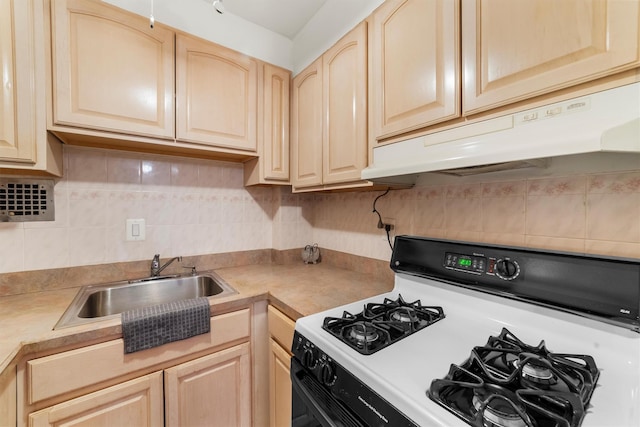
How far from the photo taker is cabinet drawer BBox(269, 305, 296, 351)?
3.68 feet

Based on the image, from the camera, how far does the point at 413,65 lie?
99 centimetres

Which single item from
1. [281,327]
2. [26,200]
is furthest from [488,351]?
[26,200]

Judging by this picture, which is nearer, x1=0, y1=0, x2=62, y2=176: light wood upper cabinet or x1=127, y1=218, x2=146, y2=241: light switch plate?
x1=0, y1=0, x2=62, y2=176: light wood upper cabinet

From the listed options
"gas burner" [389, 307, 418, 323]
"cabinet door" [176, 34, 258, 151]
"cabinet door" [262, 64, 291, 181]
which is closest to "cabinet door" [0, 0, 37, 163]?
"cabinet door" [176, 34, 258, 151]

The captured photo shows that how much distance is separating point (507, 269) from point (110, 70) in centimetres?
181

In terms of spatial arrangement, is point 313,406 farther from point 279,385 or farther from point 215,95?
point 215,95

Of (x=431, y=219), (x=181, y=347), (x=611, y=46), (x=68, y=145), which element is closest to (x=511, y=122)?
(x=611, y=46)

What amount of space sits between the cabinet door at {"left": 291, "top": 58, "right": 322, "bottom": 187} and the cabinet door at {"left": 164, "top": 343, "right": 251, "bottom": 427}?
968 mm

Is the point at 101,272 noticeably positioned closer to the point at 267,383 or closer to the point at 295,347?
the point at 267,383

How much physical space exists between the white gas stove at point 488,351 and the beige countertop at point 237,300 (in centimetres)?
25

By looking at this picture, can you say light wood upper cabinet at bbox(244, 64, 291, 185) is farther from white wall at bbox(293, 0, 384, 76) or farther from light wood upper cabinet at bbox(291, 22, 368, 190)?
white wall at bbox(293, 0, 384, 76)

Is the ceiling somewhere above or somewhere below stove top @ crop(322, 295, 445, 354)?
above

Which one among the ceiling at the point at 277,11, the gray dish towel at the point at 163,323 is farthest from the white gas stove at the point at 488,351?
the ceiling at the point at 277,11

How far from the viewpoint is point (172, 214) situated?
162cm
